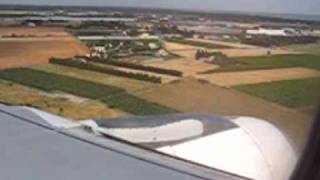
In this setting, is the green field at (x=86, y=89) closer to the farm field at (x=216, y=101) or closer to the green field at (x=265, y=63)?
the farm field at (x=216, y=101)

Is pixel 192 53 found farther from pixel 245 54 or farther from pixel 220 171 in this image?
pixel 220 171

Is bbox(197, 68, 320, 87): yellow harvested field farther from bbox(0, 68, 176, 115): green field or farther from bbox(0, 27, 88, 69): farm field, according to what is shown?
bbox(0, 27, 88, 69): farm field

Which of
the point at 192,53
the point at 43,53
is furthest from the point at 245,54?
the point at 43,53

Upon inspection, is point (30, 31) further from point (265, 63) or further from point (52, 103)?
point (265, 63)

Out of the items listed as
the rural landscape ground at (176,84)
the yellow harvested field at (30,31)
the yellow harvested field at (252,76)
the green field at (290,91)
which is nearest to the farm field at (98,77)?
the rural landscape ground at (176,84)

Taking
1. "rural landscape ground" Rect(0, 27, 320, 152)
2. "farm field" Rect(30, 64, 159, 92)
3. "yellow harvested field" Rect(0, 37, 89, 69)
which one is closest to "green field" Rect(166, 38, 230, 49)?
"rural landscape ground" Rect(0, 27, 320, 152)

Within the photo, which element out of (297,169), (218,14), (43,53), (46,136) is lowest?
(46,136)
